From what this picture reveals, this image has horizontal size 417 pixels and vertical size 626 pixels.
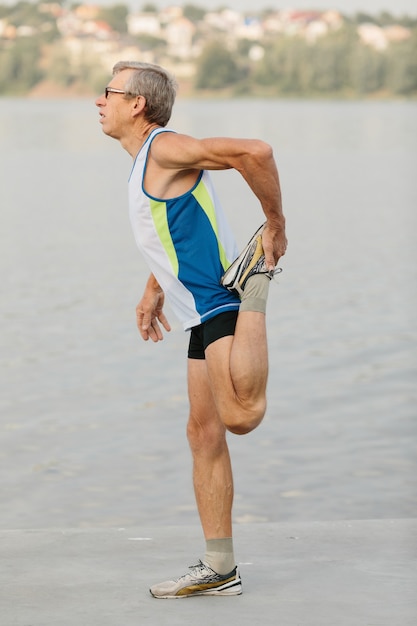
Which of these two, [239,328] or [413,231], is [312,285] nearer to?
[413,231]

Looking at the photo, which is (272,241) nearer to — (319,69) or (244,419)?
(244,419)

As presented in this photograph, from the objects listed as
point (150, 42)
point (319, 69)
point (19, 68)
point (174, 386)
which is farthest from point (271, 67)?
point (174, 386)

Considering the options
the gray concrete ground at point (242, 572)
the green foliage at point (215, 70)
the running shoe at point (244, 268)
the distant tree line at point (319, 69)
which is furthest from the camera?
the green foliage at point (215, 70)

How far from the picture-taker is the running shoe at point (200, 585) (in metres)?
4.39

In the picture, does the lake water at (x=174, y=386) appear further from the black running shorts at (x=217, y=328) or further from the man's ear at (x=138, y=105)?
the man's ear at (x=138, y=105)

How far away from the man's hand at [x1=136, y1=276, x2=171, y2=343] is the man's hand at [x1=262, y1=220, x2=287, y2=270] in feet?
1.88

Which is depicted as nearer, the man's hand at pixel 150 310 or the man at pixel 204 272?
the man at pixel 204 272

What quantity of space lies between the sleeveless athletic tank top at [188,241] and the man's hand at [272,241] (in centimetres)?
13

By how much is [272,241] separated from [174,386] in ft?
22.0

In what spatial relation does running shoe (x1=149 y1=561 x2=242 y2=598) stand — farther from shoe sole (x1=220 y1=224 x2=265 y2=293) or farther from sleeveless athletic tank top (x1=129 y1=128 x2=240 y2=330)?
shoe sole (x1=220 y1=224 x2=265 y2=293)

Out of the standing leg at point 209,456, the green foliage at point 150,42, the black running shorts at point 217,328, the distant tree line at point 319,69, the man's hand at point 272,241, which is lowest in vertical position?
the standing leg at point 209,456

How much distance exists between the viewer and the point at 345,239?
23.8 metres

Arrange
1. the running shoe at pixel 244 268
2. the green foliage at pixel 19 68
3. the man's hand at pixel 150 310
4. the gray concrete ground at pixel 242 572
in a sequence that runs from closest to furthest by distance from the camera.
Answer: the gray concrete ground at pixel 242 572, the running shoe at pixel 244 268, the man's hand at pixel 150 310, the green foliage at pixel 19 68

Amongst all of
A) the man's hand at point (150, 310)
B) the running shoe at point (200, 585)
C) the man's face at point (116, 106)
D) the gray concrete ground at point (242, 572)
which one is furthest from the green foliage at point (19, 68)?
the running shoe at point (200, 585)
